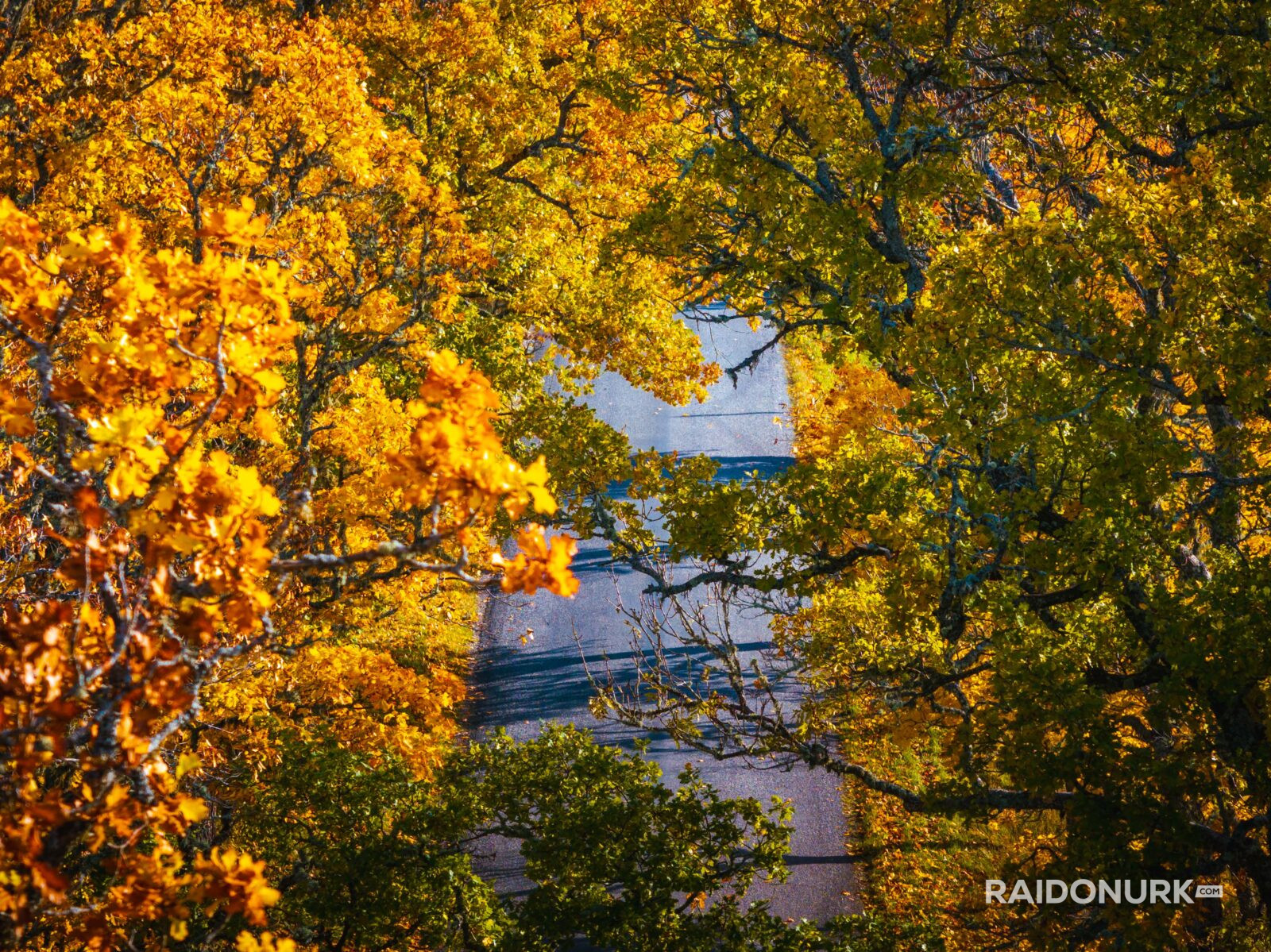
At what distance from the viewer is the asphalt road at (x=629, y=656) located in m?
14.7

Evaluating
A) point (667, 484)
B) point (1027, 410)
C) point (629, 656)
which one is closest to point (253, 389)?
point (1027, 410)

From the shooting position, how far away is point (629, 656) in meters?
20.5

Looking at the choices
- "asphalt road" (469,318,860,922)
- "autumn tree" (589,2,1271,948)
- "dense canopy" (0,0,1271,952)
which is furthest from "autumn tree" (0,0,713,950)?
"autumn tree" (589,2,1271,948)

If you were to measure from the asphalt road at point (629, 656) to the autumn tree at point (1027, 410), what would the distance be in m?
2.48

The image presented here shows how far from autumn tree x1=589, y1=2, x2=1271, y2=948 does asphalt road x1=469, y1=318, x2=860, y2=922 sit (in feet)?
8.15

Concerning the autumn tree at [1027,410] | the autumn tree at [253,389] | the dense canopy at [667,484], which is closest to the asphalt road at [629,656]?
the dense canopy at [667,484]

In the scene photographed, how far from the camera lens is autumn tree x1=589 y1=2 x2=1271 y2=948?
6.84m

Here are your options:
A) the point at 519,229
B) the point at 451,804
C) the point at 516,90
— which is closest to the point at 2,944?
the point at 451,804

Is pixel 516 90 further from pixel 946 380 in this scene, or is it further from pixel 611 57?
pixel 946 380

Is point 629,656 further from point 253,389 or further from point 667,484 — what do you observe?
point 253,389

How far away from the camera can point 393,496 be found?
36.4ft

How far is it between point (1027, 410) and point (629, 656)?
13800 mm

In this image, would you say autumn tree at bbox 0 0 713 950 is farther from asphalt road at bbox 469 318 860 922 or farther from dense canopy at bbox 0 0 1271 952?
asphalt road at bbox 469 318 860 922

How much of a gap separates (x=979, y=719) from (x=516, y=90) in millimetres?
12180
